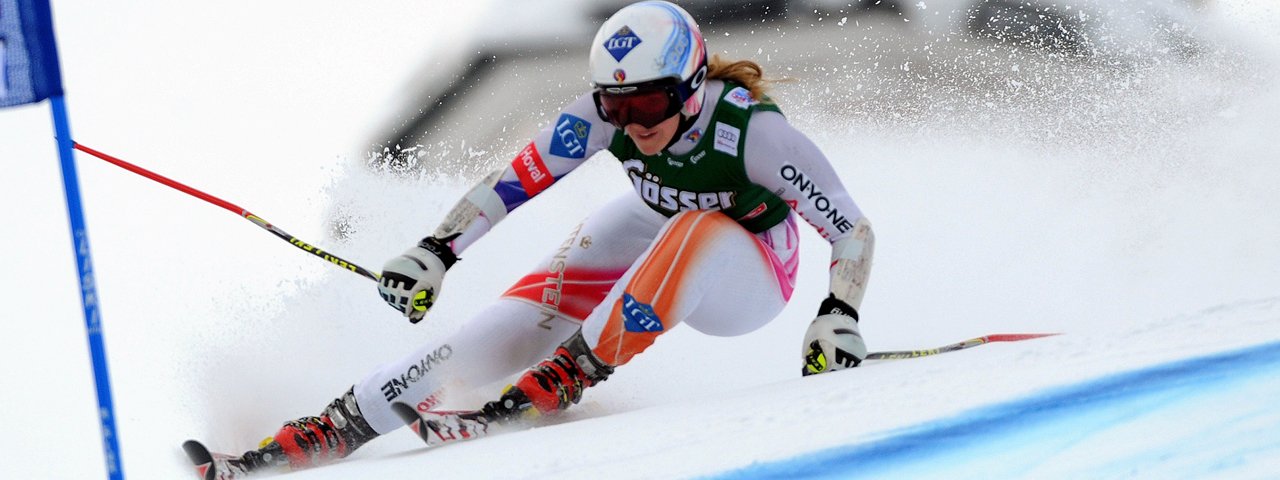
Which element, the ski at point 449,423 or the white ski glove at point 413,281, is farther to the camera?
the white ski glove at point 413,281

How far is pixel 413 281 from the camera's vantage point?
3309 mm

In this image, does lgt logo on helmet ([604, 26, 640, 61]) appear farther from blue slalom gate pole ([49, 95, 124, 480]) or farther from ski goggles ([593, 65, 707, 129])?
blue slalom gate pole ([49, 95, 124, 480])

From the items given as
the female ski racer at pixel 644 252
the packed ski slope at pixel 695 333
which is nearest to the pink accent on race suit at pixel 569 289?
the female ski racer at pixel 644 252

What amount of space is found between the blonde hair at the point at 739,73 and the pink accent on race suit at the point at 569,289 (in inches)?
26.0

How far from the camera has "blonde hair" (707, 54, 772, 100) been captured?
3375mm

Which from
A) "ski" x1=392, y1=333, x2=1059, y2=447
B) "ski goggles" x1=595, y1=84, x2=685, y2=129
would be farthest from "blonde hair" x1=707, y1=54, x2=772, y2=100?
"ski" x1=392, y1=333, x2=1059, y2=447

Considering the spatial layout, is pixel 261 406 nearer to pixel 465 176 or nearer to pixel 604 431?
pixel 604 431

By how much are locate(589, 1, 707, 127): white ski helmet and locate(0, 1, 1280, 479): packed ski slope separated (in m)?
0.79

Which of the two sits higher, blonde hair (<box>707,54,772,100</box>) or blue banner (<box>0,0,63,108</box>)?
blonde hair (<box>707,54,772,100</box>)

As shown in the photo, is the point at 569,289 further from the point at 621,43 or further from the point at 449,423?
the point at 621,43

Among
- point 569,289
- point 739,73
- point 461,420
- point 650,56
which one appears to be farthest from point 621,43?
point 461,420

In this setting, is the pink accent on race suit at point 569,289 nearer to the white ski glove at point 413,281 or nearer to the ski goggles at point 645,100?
the white ski glove at point 413,281

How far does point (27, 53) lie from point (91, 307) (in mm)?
531

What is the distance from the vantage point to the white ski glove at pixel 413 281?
3305 millimetres
